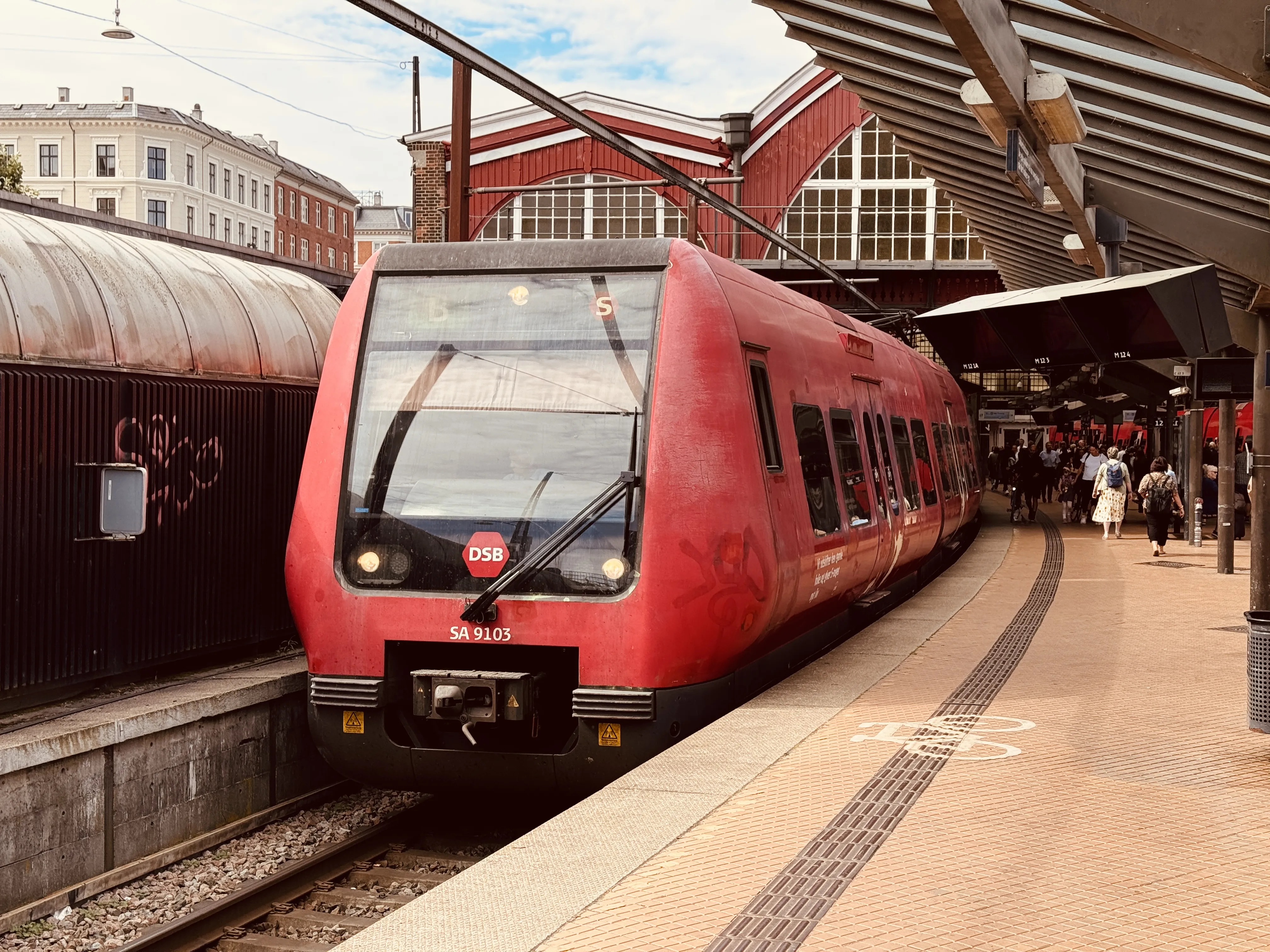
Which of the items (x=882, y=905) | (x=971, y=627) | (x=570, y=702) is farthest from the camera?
(x=971, y=627)

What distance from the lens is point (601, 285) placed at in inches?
303

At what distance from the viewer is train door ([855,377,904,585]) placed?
11.5m

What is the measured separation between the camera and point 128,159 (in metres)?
83.4

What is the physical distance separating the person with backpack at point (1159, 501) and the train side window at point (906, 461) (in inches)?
295

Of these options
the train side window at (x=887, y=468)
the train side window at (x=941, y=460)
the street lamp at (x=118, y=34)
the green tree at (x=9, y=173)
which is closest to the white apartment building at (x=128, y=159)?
the green tree at (x=9, y=173)

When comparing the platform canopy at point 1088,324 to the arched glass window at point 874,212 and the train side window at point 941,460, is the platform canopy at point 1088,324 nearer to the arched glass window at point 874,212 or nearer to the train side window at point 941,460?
the train side window at point 941,460

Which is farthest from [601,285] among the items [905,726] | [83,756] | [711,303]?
[83,756]

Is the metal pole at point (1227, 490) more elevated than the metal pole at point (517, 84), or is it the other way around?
the metal pole at point (517, 84)

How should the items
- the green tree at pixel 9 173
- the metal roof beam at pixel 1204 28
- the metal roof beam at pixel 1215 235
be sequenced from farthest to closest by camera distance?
the green tree at pixel 9 173 < the metal roof beam at pixel 1215 235 < the metal roof beam at pixel 1204 28

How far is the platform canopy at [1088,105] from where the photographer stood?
9289 millimetres

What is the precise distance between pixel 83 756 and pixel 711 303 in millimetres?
3963

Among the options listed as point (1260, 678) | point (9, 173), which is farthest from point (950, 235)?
point (9, 173)

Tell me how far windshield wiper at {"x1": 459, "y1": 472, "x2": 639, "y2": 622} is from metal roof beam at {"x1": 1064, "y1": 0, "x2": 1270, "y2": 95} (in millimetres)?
3055

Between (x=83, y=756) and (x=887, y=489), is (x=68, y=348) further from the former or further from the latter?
(x=887, y=489)
